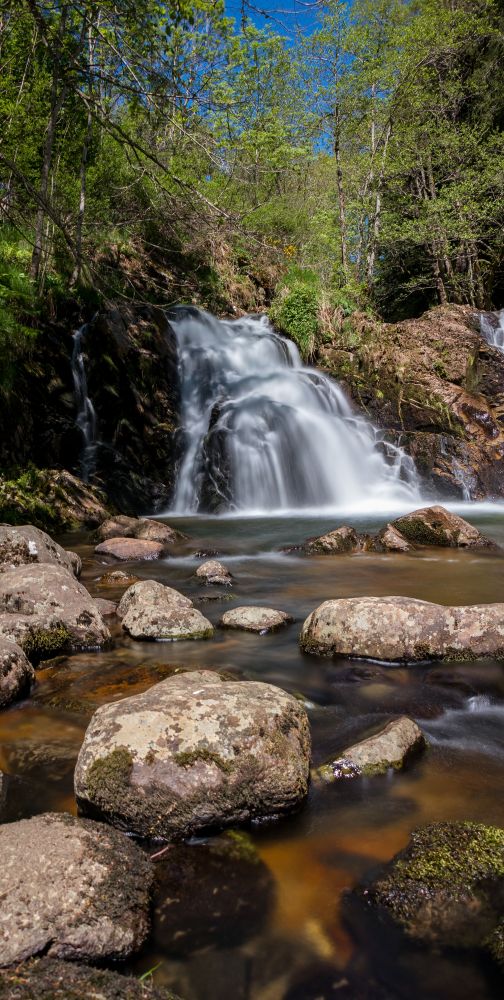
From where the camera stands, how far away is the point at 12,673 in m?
3.69

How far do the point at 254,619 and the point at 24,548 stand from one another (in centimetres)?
275

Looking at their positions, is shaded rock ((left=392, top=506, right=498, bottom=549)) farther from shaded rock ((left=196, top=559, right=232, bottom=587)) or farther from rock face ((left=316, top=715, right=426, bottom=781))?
rock face ((left=316, top=715, right=426, bottom=781))

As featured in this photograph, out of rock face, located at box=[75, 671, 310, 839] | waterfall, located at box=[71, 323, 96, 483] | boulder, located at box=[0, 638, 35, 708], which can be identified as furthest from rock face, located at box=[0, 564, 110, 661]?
waterfall, located at box=[71, 323, 96, 483]

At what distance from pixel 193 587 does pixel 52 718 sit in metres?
3.37

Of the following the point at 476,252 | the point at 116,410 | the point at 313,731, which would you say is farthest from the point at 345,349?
the point at 313,731

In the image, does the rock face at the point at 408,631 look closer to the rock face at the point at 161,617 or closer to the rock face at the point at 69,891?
the rock face at the point at 161,617

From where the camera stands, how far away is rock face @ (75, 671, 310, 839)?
2457mm

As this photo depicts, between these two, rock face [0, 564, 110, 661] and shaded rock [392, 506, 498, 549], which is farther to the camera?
shaded rock [392, 506, 498, 549]

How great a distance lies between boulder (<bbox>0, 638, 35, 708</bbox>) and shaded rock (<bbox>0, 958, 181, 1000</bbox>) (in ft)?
7.19

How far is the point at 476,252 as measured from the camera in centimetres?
2277

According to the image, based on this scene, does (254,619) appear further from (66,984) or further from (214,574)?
(66,984)

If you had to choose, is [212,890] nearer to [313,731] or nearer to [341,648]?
[313,731]

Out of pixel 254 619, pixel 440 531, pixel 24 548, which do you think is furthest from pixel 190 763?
pixel 440 531

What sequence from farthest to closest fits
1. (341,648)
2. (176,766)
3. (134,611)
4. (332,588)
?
(332,588) < (134,611) < (341,648) < (176,766)
